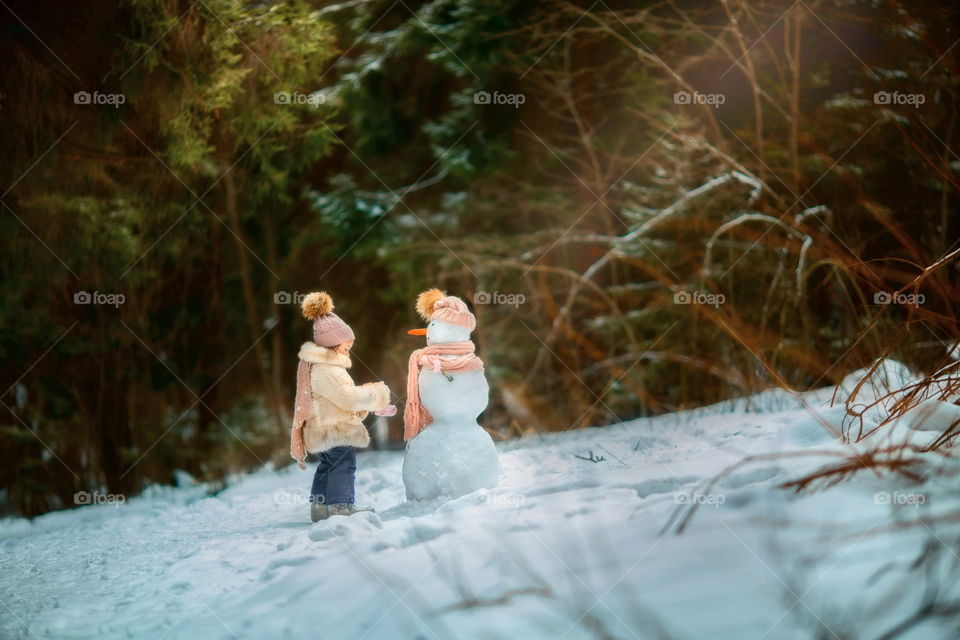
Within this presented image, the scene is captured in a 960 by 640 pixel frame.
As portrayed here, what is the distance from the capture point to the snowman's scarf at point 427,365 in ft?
14.6

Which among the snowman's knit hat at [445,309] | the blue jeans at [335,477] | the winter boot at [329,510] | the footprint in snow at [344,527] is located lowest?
the winter boot at [329,510]

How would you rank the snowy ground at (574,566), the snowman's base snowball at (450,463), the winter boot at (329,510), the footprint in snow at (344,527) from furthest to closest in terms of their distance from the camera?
the winter boot at (329,510) → the snowman's base snowball at (450,463) → the footprint in snow at (344,527) → the snowy ground at (574,566)

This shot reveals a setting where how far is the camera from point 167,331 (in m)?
10.4

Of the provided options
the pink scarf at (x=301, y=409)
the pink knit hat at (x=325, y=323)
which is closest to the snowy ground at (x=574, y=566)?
the pink scarf at (x=301, y=409)

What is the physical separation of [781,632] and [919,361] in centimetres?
415

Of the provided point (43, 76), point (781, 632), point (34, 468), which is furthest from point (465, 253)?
point (781, 632)

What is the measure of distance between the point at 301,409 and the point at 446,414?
2.61 feet

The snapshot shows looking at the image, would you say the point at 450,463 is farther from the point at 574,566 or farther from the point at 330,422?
the point at 574,566

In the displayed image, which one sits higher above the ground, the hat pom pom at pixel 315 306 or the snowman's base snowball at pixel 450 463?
the hat pom pom at pixel 315 306

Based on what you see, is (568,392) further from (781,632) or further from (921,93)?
(781,632)

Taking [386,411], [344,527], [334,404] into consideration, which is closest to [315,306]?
[334,404]

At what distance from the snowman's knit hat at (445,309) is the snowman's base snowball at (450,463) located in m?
0.56

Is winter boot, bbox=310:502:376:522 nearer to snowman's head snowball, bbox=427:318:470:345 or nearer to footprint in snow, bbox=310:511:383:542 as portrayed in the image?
footprint in snow, bbox=310:511:383:542

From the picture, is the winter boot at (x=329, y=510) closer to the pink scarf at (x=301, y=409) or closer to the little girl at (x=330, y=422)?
the little girl at (x=330, y=422)
